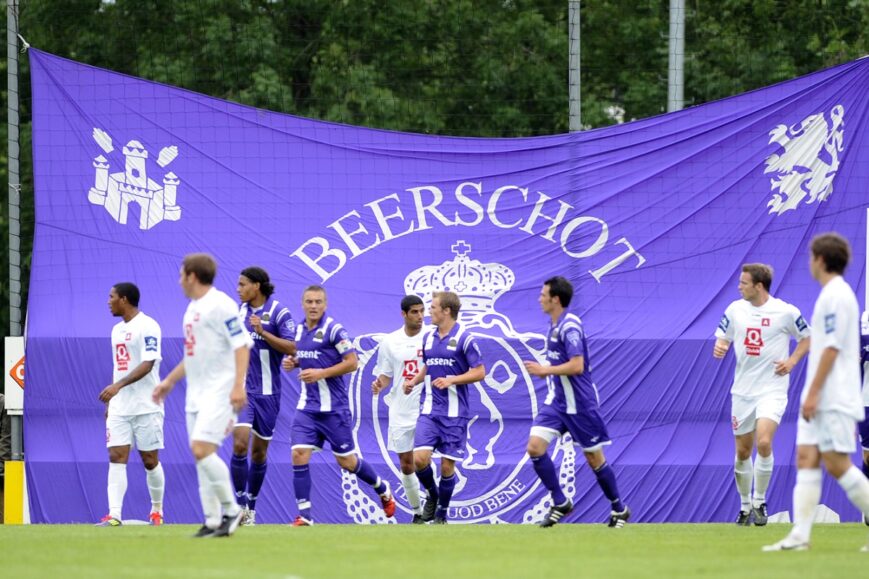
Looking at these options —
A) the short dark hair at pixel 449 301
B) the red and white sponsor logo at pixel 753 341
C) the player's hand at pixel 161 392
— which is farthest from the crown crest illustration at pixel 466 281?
the player's hand at pixel 161 392

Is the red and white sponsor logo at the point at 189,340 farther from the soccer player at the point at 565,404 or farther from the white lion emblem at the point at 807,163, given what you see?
the white lion emblem at the point at 807,163

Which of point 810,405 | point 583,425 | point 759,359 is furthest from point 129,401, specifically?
point 810,405

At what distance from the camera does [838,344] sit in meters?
8.82

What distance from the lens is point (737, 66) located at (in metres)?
23.0

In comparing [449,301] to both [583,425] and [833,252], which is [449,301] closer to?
[583,425]

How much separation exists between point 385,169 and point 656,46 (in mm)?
9369

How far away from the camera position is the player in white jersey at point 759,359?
12.5 metres

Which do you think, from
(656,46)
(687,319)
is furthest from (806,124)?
(656,46)

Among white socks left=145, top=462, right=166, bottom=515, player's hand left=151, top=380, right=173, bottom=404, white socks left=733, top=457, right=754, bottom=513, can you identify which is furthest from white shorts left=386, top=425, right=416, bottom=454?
player's hand left=151, top=380, right=173, bottom=404

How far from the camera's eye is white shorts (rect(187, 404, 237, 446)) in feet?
31.7

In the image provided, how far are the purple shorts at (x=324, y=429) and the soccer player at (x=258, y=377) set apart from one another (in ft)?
1.30

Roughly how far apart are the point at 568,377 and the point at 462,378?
1370 mm

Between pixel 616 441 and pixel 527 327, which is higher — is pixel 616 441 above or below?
below

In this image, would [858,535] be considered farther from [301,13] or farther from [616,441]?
[301,13]
